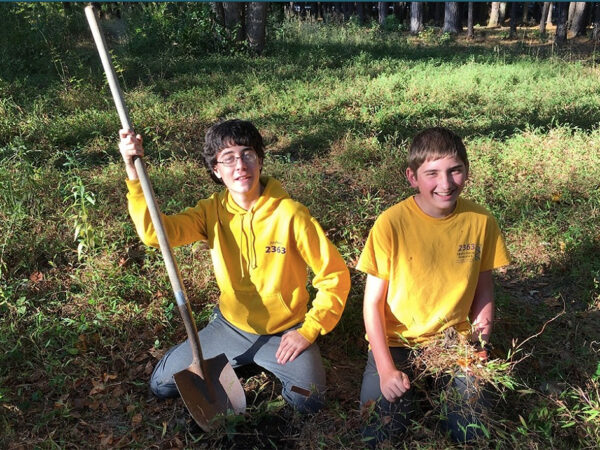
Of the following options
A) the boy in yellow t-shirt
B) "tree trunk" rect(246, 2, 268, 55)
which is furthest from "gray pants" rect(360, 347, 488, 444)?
"tree trunk" rect(246, 2, 268, 55)

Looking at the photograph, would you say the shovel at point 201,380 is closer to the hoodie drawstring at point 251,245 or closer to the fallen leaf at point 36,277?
the hoodie drawstring at point 251,245

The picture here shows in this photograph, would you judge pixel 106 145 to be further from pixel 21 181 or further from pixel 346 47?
pixel 346 47

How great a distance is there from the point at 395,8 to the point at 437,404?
38.9 metres

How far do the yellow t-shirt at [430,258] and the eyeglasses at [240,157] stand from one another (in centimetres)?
67

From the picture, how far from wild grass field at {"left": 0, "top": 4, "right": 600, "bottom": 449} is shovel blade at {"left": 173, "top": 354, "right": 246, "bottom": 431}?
4.1 inches

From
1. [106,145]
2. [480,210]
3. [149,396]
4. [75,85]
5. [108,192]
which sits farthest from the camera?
→ [75,85]

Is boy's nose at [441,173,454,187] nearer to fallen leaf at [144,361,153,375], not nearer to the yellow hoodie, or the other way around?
the yellow hoodie

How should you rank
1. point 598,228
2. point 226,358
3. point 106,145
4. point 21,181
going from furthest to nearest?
1. point 106,145
2. point 21,181
3. point 598,228
4. point 226,358

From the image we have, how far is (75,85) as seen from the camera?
6.66m

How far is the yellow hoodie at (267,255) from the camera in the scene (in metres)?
2.41

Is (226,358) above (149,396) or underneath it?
above

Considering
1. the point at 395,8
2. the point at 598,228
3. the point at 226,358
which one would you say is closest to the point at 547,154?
the point at 598,228

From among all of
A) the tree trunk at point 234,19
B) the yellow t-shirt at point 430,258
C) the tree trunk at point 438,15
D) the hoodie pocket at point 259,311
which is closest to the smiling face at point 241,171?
the hoodie pocket at point 259,311

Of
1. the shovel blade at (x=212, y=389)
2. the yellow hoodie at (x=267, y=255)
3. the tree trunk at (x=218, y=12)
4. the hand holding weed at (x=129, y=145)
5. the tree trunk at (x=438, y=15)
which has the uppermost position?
the tree trunk at (x=218, y=12)
